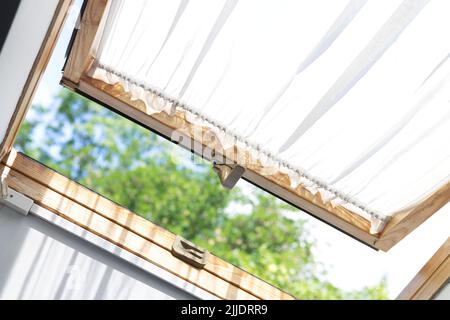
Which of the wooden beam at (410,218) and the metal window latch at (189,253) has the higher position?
the wooden beam at (410,218)

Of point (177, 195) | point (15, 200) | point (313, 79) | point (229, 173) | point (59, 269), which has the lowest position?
point (177, 195)

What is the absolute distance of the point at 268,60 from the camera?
6.08ft

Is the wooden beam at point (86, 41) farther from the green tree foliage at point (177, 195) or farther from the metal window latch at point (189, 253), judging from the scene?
the green tree foliage at point (177, 195)

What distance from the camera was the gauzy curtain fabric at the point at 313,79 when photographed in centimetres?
175

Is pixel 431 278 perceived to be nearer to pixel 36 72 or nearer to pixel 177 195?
pixel 36 72

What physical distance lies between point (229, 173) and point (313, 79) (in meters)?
0.44

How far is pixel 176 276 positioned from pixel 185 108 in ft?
1.98

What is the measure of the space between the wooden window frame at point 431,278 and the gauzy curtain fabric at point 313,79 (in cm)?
24

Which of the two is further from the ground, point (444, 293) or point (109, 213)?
point (444, 293)

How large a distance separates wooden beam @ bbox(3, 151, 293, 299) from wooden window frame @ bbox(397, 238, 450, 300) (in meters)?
0.45

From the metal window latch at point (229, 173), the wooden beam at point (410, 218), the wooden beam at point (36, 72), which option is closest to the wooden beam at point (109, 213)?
the wooden beam at point (36, 72)

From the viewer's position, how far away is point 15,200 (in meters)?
2.05

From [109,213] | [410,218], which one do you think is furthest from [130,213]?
[410,218]

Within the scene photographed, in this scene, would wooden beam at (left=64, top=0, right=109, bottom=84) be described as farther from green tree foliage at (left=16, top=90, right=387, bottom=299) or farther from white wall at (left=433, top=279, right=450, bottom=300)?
green tree foliage at (left=16, top=90, right=387, bottom=299)
